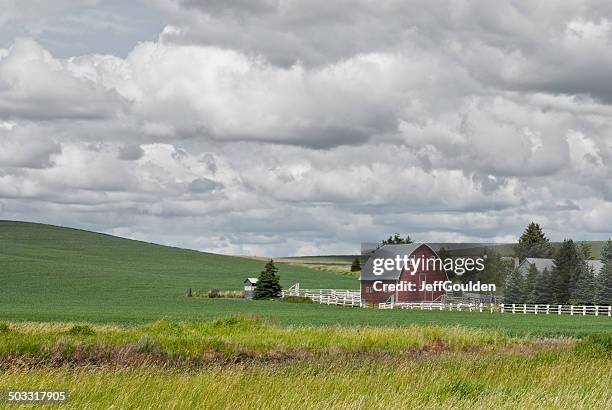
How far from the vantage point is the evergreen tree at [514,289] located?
81.2 metres

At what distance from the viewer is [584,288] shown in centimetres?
8219

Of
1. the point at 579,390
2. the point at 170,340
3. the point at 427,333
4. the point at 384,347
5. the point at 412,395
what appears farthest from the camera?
the point at 427,333

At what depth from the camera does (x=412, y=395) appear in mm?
16547

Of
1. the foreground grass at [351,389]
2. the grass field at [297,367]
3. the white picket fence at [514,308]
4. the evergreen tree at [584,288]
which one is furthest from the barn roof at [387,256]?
the foreground grass at [351,389]

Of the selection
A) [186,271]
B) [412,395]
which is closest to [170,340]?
[412,395]

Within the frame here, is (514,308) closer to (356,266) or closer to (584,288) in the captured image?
(584,288)

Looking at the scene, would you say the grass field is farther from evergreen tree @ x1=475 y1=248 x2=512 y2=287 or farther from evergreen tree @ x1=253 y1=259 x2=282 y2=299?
evergreen tree @ x1=253 y1=259 x2=282 y2=299

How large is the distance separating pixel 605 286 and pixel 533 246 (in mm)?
44689

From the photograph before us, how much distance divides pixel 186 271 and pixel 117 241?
36.6 m

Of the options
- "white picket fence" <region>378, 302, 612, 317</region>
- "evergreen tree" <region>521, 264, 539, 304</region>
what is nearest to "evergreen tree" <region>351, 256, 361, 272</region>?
"white picket fence" <region>378, 302, 612, 317</region>

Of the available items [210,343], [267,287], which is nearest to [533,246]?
[267,287]

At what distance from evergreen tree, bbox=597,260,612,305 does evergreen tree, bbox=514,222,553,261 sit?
20.3 meters

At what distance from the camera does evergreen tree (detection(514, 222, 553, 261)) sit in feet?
353

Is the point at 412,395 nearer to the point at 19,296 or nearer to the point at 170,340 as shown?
the point at 170,340
